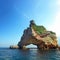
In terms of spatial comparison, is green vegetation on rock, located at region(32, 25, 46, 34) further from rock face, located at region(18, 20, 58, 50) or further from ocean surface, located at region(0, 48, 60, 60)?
ocean surface, located at region(0, 48, 60, 60)

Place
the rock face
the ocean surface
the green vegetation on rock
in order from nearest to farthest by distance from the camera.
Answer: the ocean surface → the rock face → the green vegetation on rock

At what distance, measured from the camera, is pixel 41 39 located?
118375 mm

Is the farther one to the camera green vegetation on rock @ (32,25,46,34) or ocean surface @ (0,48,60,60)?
green vegetation on rock @ (32,25,46,34)

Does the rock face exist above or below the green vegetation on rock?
below

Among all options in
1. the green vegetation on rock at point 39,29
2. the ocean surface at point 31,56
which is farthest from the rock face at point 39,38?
the ocean surface at point 31,56

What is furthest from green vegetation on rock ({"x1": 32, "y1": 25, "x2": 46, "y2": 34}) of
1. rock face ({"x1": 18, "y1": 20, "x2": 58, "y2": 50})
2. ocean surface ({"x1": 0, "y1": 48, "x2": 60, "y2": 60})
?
ocean surface ({"x1": 0, "y1": 48, "x2": 60, "y2": 60})

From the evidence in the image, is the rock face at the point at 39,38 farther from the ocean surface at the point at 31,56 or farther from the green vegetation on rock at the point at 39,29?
the ocean surface at the point at 31,56

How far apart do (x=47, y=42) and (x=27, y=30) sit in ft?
65.4

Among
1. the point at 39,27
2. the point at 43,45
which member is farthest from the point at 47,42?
the point at 39,27

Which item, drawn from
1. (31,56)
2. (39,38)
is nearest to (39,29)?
(39,38)

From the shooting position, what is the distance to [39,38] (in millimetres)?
119812

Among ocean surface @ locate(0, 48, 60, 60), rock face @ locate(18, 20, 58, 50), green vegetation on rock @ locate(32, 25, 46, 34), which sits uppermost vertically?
green vegetation on rock @ locate(32, 25, 46, 34)

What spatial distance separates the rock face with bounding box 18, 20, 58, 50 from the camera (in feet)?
388

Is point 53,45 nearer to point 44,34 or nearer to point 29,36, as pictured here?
point 44,34
